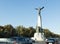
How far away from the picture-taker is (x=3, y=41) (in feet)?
53.7

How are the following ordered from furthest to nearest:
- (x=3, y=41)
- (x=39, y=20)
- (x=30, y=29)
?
1. (x=30, y=29)
2. (x=39, y=20)
3. (x=3, y=41)

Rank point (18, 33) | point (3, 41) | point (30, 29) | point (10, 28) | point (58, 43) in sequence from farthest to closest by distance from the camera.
Result: point (30, 29) → point (18, 33) → point (10, 28) → point (58, 43) → point (3, 41)

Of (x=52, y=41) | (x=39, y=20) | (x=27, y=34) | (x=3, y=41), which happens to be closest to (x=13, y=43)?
(x=3, y=41)

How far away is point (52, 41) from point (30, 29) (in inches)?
3664

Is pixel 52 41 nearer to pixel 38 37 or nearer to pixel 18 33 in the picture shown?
pixel 38 37

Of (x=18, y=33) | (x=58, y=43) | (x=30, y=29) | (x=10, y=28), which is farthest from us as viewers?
(x=30, y=29)

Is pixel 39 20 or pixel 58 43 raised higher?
pixel 39 20

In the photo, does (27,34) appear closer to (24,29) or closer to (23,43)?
(24,29)

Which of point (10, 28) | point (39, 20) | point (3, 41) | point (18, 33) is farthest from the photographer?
point (18, 33)

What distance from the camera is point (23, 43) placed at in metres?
17.0

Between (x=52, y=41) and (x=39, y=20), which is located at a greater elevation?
(x=39, y=20)

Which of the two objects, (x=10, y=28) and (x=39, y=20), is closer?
(x=39, y=20)

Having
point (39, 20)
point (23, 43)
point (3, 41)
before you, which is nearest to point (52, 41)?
point (23, 43)

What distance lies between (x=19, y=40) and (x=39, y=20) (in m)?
45.0
